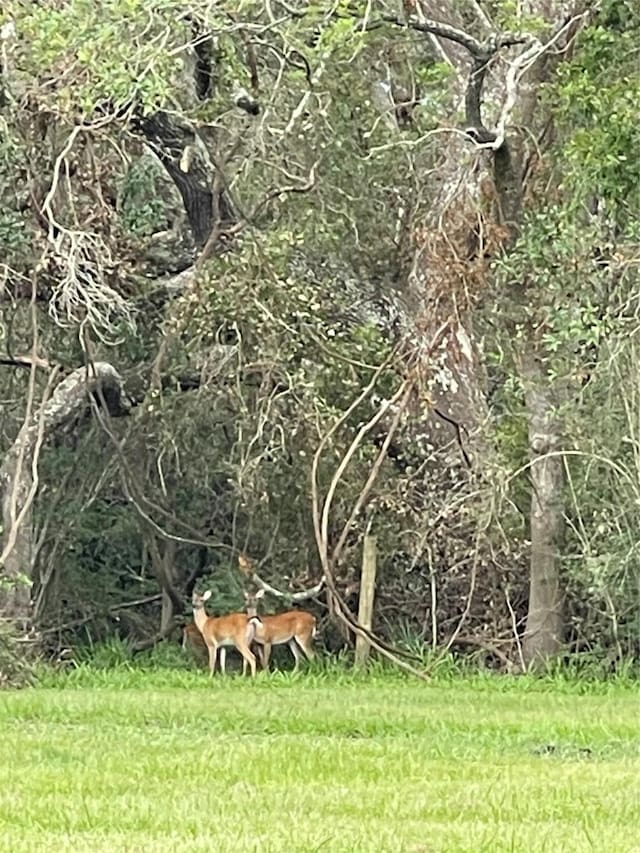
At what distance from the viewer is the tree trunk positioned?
15.6m

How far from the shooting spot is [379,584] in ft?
56.1

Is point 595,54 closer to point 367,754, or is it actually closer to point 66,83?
point 66,83

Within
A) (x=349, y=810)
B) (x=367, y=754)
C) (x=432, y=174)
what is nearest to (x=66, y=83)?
(x=432, y=174)

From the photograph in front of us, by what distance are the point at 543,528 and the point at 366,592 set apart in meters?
1.67

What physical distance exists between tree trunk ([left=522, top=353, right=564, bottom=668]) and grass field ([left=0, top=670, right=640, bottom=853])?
198 cm

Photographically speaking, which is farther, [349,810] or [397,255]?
[397,255]

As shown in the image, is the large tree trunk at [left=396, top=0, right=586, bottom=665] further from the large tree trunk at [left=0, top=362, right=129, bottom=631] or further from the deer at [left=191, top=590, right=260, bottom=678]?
the large tree trunk at [left=0, top=362, right=129, bottom=631]

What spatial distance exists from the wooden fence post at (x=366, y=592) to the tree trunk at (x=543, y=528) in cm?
138

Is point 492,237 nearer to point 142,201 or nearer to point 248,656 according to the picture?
point 142,201

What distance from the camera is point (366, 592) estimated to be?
16.5m

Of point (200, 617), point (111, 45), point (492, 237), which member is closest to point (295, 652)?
point (200, 617)

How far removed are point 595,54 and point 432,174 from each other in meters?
3.66

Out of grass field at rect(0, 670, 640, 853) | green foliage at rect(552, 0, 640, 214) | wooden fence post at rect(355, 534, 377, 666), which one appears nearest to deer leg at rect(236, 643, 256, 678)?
wooden fence post at rect(355, 534, 377, 666)

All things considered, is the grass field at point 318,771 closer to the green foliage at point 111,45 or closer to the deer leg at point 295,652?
the deer leg at point 295,652
